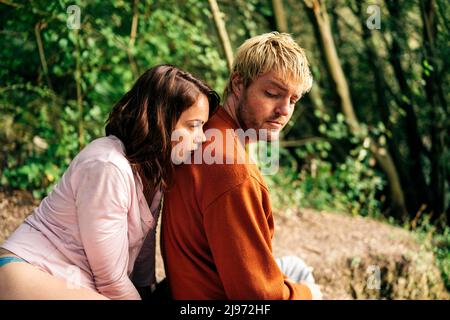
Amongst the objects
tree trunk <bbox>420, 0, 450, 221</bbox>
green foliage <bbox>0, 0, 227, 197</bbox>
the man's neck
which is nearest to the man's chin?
the man's neck

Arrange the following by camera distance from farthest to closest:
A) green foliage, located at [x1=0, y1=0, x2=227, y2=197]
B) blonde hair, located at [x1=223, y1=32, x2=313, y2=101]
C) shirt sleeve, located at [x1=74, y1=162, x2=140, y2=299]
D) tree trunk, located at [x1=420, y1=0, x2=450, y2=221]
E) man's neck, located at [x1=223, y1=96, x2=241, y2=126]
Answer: tree trunk, located at [x1=420, y1=0, x2=450, y2=221] → green foliage, located at [x1=0, y1=0, x2=227, y2=197] → man's neck, located at [x1=223, y1=96, x2=241, y2=126] → blonde hair, located at [x1=223, y1=32, x2=313, y2=101] → shirt sleeve, located at [x1=74, y1=162, x2=140, y2=299]

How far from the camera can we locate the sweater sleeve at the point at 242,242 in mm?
2021

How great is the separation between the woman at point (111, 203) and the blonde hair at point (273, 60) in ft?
0.71

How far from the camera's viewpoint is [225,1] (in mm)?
5648

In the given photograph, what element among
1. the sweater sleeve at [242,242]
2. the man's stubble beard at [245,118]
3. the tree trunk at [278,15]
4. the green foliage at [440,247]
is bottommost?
the green foliage at [440,247]

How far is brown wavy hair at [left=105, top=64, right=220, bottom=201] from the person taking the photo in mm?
2184

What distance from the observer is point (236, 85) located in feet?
8.18

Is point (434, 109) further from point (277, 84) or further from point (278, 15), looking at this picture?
point (277, 84)

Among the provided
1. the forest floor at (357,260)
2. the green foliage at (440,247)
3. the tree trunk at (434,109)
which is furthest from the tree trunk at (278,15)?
the green foliage at (440,247)

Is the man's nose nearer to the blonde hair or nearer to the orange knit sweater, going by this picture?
the blonde hair

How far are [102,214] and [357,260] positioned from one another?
8.77 ft

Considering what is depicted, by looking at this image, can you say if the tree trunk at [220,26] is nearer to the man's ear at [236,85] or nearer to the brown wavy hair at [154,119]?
the man's ear at [236,85]

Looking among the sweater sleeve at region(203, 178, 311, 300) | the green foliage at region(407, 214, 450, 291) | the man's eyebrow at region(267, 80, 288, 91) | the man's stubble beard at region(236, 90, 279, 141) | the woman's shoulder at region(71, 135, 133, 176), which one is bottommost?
the green foliage at region(407, 214, 450, 291)

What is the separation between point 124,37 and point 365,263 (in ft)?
8.82
